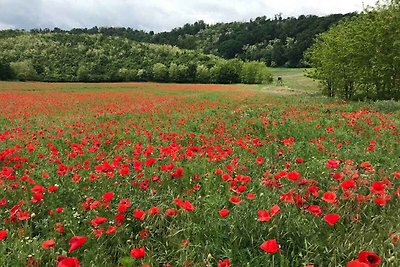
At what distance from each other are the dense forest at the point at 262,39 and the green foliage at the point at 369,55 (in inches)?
3168

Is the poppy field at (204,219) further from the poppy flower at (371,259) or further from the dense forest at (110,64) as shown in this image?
the dense forest at (110,64)

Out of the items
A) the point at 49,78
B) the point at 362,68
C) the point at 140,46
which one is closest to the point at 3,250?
the point at 362,68

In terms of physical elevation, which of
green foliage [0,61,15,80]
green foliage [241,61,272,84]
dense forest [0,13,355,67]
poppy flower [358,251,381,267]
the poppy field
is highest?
dense forest [0,13,355,67]

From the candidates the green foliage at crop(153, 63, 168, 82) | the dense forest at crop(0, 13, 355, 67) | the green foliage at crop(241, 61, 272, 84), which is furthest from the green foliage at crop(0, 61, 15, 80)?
the dense forest at crop(0, 13, 355, 67)

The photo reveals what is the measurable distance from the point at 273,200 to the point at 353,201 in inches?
30.8

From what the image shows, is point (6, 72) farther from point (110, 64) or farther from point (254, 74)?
point (254, 74)

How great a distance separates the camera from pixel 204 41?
166625mm

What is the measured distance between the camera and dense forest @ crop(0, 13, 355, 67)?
120062 millimetres

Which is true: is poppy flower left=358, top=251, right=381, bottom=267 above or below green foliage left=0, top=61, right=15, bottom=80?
above

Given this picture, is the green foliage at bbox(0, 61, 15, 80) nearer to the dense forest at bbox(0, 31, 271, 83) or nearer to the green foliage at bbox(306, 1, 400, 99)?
the dense forest at bbox(0, 31, 271, 83)

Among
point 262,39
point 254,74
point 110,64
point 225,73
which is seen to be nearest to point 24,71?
point 110,64

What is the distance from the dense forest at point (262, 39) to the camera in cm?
12006

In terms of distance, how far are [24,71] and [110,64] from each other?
1887 centimetres

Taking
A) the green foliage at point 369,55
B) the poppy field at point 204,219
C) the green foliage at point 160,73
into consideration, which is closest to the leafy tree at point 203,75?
the green foliage at point 160,73
